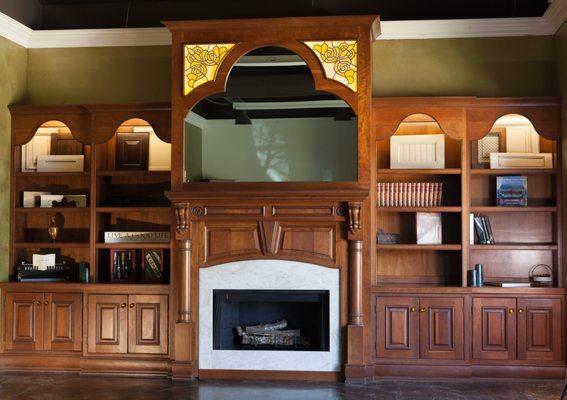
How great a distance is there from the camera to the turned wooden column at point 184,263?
652cm

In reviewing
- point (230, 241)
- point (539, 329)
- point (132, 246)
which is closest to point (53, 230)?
point (132, 246)

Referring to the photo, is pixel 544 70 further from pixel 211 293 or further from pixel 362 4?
pixel 211 293

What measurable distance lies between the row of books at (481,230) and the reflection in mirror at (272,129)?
1318 mm

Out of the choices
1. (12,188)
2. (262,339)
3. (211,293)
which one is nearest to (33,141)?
(12,188)

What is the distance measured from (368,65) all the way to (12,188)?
377 centimetres

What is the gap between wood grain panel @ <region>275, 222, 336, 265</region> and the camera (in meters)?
6.45

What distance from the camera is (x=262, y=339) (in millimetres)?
6656

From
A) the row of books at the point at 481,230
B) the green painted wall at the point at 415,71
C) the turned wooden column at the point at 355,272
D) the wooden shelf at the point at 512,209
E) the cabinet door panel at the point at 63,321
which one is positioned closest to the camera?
the turned wooden column at the point at 355,272

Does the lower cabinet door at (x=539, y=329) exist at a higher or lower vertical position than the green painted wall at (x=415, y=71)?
lower

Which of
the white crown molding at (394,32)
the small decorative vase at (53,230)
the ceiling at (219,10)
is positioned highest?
the ceiling at (219,10)

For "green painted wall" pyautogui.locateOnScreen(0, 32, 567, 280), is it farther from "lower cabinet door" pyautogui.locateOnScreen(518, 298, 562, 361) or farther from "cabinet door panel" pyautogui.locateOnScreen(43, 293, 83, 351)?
"lower cabinet door" pyautogui.locateOnScreen(518, 298, 562, 361)

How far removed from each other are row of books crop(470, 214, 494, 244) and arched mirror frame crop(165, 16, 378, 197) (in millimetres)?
1213

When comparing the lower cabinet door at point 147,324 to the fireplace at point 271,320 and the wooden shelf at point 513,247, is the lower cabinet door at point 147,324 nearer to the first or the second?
the fireplace at point 271,320

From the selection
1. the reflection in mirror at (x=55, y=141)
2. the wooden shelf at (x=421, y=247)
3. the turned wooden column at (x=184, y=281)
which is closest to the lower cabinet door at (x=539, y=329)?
the wooden shelf at (x=421, y=247)
